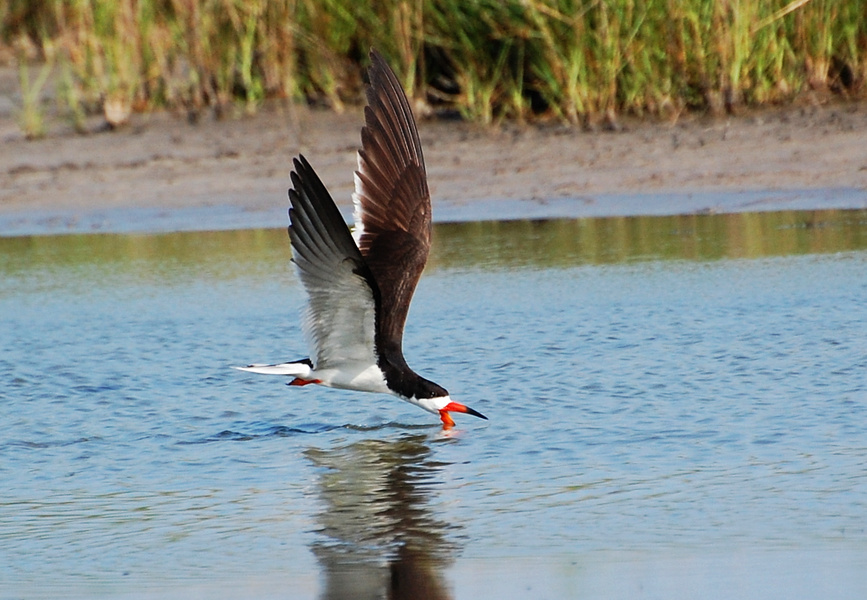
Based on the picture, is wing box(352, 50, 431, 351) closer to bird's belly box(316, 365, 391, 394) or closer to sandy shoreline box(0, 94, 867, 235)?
bird's belly box(316, 365, 391, 394)

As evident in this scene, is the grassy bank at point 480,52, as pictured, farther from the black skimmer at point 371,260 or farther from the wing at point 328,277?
the wing at point 328,277

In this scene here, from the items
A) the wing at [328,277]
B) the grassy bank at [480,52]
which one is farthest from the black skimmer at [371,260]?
the grassy bank at [480,52]

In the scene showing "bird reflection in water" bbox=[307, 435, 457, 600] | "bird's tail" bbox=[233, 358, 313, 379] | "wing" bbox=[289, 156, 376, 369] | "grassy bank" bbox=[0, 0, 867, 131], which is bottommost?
"bird reflection in water" bbox=[307, 435, 457, 600]

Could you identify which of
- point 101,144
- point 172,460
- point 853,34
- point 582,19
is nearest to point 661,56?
Result: point 582,19

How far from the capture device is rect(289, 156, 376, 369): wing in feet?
16.8

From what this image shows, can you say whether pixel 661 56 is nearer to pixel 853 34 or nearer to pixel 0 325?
pixel 853 34

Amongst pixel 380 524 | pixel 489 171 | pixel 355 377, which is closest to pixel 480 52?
pixel 489 171

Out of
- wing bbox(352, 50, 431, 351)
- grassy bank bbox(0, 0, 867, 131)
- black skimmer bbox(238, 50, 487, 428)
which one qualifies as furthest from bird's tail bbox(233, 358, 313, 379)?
grassy bank bbox(0, 0, 867, 131)

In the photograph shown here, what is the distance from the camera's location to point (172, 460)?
17.7ft

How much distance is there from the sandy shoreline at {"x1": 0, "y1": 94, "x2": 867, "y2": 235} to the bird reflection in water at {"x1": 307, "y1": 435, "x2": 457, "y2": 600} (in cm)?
525

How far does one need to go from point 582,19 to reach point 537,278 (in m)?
3.51

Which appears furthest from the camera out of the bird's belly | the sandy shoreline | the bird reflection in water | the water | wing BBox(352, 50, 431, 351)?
the sandy shoreline

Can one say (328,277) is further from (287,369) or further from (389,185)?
(389,185)

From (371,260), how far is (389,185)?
0.34m
